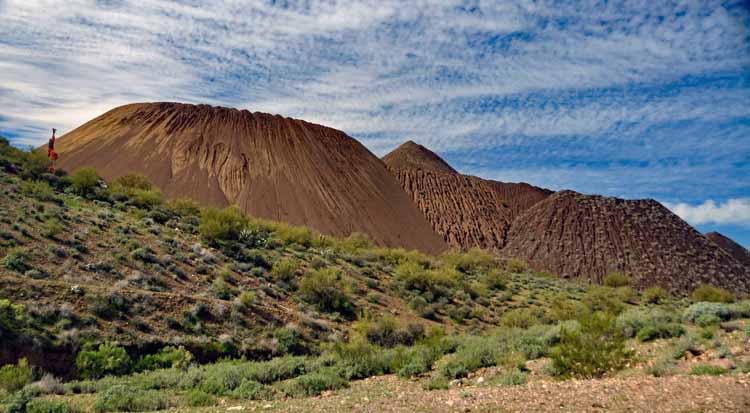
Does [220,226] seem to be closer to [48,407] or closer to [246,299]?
[246,299]

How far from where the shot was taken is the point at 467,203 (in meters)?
67.6

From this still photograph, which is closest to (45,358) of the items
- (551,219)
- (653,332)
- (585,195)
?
(653,332)

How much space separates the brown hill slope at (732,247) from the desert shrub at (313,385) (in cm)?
8225

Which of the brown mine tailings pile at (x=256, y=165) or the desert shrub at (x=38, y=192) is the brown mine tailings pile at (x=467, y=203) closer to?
the brown mine tailings pile at (x=256, y=165)

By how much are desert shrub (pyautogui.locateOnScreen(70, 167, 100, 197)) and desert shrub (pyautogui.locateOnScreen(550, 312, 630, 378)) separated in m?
27.2

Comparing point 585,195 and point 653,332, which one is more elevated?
point 585,195

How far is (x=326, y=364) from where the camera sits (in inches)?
581

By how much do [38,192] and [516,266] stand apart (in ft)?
120

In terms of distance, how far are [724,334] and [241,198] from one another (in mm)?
43687

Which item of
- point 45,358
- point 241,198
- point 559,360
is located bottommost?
point 45,358

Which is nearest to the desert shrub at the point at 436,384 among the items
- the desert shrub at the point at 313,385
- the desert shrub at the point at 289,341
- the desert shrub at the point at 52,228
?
the desert shrub at the point at 313,385

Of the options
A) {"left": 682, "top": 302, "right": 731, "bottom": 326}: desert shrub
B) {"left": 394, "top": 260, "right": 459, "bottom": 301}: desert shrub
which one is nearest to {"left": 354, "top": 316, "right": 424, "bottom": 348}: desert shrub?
{"left": 394, "top": 260, "right": 459, "bottom": 301}: desert shrub

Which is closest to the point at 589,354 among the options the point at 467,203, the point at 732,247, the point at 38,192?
the point at 38,192

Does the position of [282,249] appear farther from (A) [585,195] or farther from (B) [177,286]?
(A) [585,195]
